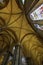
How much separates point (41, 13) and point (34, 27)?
2.02 meters

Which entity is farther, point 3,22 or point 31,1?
point 3,22

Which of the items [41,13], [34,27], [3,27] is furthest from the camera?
[3,27]

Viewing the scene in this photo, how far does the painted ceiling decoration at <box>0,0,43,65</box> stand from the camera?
416 inches

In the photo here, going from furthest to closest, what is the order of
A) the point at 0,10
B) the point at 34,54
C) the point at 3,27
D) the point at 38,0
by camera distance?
the point at 34,54 → the point at 3,27 → the point at 0,10 → the point at 38,0

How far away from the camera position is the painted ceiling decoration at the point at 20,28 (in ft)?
34.6

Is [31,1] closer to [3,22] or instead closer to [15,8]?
[15,8]

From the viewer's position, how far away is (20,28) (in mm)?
13039

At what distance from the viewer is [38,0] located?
937 cm

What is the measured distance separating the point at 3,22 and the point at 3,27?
0.83m

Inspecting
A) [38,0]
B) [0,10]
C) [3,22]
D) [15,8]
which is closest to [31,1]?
[38,0]

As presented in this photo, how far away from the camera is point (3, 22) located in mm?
12391

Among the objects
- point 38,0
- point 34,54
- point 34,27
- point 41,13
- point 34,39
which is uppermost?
point 38,0

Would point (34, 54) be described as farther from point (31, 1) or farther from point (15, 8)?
point (31, 1)

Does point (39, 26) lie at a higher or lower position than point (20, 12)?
lower
